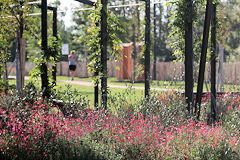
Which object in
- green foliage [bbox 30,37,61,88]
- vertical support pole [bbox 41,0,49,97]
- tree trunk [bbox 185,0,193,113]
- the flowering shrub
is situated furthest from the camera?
green foliage [bbox 30,37,61,88]

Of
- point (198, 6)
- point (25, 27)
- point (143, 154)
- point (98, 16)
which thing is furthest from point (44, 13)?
point (143, 154)

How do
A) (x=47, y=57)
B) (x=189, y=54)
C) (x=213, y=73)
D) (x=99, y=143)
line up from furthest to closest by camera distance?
(x=213, y=73) < (x=47, y=57) < (x=189, y=54) < (x=99, y=143)

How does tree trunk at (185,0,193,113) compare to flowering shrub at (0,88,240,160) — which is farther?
tree trunk at (185,0,193,113)

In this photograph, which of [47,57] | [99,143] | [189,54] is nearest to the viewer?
[99,143]

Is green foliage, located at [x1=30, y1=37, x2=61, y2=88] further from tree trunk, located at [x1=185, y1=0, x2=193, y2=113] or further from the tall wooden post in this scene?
tree trunk, located at [x1=185, y1=0, x2=193, y2=113]

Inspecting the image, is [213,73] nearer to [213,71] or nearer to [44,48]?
[213,71]

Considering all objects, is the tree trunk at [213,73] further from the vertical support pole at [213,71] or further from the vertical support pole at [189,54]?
the vertical support pole at [189,54]

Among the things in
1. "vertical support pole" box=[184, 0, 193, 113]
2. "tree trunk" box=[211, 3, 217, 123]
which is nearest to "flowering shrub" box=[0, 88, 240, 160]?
"vertical support pole" box=[184, 0, 193, 113]

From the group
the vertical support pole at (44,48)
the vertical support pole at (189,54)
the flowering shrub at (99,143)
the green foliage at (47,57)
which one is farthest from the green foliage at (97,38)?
the flowering shrub at (99,143)

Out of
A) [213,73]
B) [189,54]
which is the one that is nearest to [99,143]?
[189,54]

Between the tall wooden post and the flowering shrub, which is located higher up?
the tall wooden post

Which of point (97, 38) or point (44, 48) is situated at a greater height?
point (97, 38)

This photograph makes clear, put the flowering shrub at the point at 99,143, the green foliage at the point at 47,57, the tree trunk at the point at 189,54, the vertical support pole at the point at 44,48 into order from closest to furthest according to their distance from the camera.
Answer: the flowering shrub at the point at 99,143, the tree trunk at the point at 189,54, the vertical support pole at the point at 44,48, the green foliage at the point at 47,57

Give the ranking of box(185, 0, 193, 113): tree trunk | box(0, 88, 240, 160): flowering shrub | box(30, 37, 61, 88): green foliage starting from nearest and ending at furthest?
1. box(0, 88, 240, 160): flowering shrub
2. box(185, 0, 193, 113): tree trunk
3. box(30, 37, 61, 88): green foliage
